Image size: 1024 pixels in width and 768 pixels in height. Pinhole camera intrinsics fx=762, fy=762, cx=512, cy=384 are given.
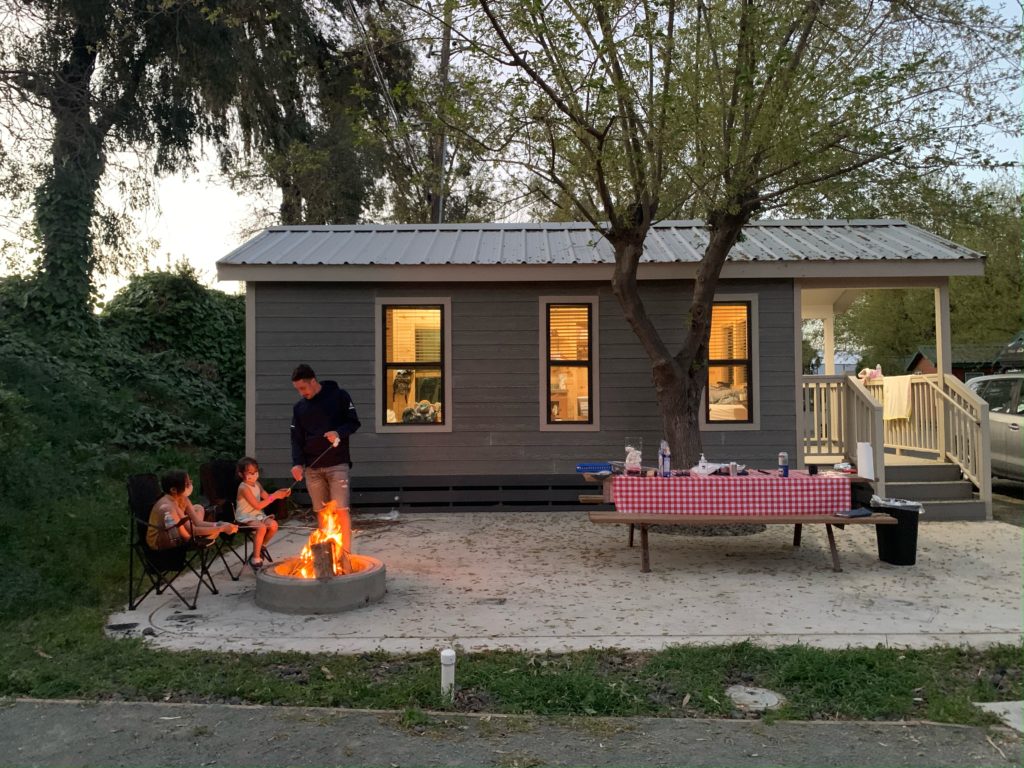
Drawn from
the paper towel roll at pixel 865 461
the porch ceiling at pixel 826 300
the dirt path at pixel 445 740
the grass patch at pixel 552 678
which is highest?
the porch ceiling at pixel 826 300

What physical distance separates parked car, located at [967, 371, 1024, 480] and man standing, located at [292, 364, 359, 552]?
850 centimetres

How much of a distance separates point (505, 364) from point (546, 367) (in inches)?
20.9

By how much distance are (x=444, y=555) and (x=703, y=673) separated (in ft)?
11.9

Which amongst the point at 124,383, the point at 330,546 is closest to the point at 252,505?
the point at 330,546

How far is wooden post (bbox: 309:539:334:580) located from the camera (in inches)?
209

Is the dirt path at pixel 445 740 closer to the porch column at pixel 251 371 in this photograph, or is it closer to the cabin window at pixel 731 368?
the porch column at pixel 251 371

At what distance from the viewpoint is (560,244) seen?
10594 mm

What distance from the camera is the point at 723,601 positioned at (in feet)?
18.3

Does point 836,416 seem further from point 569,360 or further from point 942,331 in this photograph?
point 569,360

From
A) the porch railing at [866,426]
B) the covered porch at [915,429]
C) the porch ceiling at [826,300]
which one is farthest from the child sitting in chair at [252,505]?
the porch ceiling at [826,300]

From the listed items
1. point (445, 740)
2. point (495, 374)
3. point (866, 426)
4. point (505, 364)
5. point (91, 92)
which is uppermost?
point (91, 92)

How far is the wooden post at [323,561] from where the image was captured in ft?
17.4

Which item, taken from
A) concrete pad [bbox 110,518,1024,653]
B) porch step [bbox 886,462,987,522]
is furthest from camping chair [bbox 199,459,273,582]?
porch step [bbox 886,462,987,522]

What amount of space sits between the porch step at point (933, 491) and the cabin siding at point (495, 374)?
138cm
